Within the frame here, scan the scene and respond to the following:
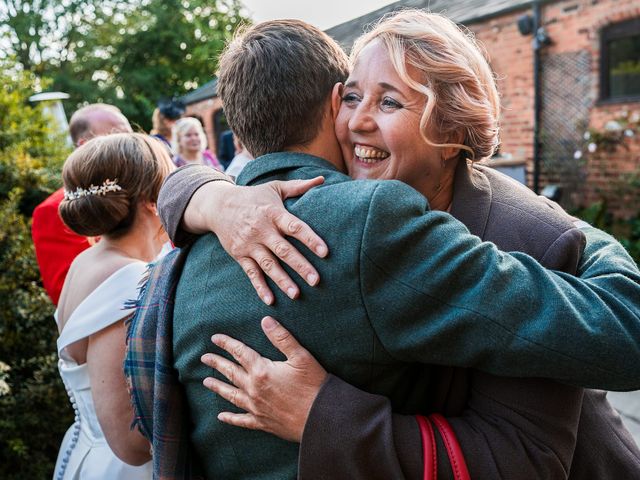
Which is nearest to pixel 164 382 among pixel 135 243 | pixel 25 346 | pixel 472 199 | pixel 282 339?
pixel 282 339

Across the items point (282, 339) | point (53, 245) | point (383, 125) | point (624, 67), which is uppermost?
point (383, 125)

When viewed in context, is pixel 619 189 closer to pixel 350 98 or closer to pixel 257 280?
pixel 350 98

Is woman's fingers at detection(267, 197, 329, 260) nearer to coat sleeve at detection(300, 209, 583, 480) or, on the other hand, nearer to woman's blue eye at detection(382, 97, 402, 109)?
coat sleeve at detection(300, 209, 583, 480)

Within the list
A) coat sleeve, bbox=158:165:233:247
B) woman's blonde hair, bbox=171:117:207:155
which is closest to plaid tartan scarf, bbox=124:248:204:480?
coat sleeve, bbox=158:165:233:247

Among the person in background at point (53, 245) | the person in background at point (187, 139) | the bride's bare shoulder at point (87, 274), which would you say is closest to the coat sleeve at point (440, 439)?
the bride's bare shoulder at point (87, 274)

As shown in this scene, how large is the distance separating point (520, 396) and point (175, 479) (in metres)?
0.95

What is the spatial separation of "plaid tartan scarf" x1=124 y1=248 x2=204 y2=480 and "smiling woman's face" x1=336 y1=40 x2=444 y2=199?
1.87 ft

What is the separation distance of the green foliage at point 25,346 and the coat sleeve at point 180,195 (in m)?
2.45

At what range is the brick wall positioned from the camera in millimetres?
8117

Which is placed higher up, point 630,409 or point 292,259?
point 292,259

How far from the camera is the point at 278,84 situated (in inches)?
60.2

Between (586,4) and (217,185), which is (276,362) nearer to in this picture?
(217,185)

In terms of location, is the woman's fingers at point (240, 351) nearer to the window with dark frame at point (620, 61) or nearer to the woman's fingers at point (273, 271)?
the woman's fingers at point (273, 271)

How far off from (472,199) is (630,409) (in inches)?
166
